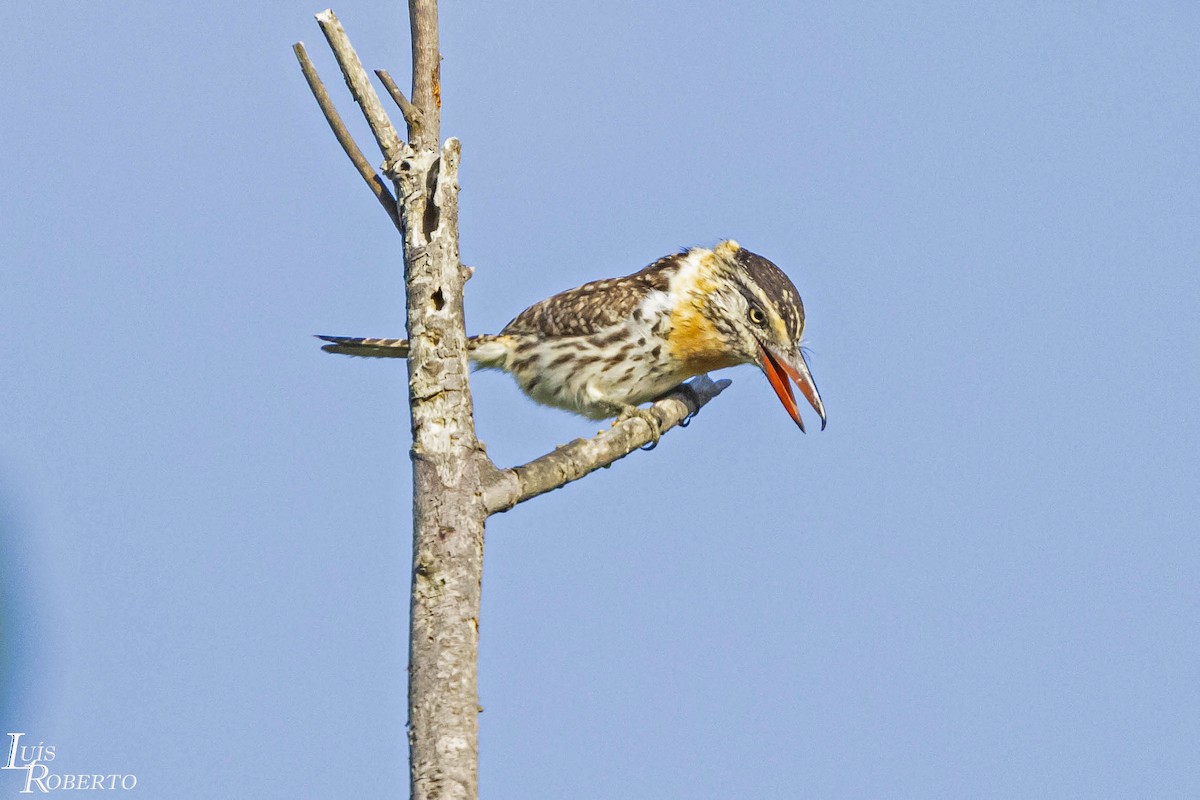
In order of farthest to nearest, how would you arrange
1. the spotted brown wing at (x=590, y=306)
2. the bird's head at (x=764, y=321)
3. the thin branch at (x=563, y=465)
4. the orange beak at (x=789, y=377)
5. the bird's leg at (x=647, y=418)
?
1. the spotted brown wing at (x=590, y=306)
2. the bird's head at (x=764, y=321)
3. the orange beak at (x=789, y=377)
4. the bird's leg at (x=647, y=418)
5. the thin branch at (x=563, y=465)

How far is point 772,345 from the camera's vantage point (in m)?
7.60

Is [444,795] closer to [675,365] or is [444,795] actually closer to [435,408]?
[435,408]

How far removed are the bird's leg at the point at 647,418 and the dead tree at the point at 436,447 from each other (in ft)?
5.36

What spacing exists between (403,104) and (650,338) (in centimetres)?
344

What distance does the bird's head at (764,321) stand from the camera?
24.6ft

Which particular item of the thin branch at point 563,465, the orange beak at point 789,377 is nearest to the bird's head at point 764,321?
the orange beak at point 789,377

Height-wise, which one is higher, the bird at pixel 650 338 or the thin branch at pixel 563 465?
the bird at pixel 650 338

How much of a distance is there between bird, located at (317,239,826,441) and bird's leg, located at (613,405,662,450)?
0.10 ft

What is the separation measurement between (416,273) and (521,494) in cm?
84

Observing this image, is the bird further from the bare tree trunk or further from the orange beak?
the bare tree trunk

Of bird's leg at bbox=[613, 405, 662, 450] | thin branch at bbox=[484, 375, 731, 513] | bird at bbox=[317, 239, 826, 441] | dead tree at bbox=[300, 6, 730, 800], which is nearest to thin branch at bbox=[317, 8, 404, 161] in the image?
dead tree at bbox=[300, 6, 730, 800]

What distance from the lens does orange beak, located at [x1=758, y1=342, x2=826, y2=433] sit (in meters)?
7.13

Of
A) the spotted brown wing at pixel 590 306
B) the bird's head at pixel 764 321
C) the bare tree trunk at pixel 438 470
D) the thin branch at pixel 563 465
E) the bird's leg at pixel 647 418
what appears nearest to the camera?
the bare tree trunk at pixel 438 470

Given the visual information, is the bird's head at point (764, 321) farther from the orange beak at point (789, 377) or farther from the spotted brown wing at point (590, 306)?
the spotted brown wing at point (590, 306)
